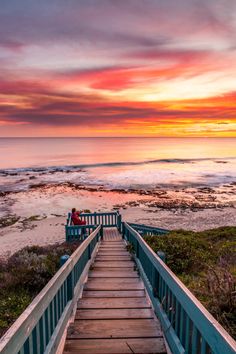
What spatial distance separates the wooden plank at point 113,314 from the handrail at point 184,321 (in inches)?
9.3

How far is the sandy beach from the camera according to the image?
2438cm

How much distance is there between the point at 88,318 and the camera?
477 cm

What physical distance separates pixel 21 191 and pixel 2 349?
42.2 meters

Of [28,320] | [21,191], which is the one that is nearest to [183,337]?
[28,320]

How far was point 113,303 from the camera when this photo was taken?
5406mm

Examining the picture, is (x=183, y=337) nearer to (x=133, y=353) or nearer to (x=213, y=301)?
(x=133, y=353)

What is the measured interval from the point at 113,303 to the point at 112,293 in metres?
0.53

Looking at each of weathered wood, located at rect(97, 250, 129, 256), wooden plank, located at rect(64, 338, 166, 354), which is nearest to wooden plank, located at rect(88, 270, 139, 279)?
weathered wood, located at rect(97, 250, 129, 256)

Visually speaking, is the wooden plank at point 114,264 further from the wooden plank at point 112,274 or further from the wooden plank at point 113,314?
the wooden plank at point 113,314

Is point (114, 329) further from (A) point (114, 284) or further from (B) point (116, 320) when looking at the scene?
(A) point (114, 284)

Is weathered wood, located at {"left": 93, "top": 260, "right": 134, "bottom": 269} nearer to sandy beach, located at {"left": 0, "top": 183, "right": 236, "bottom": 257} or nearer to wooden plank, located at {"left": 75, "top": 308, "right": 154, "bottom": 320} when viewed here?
wooden plank, located at {"left": 75, "top": 308, "right": 154, "bottom": 320}

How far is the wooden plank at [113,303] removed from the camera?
5.25m

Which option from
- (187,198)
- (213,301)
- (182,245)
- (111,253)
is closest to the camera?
(213,301)

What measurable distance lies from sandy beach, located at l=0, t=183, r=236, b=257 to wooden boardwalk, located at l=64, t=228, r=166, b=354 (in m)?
14.3
